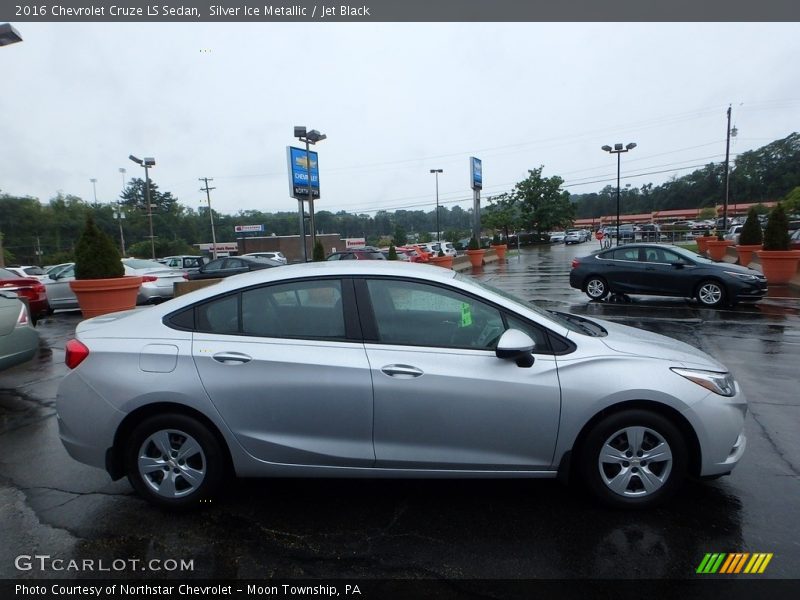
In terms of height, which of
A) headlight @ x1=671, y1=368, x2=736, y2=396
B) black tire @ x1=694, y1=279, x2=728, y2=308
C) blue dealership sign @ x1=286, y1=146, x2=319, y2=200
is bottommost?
black tire @ x1=694, y1=279, x2=728, y2=308

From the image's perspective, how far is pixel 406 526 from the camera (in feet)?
10.4

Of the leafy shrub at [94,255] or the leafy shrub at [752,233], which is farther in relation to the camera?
the leafy shrub at [752,233]

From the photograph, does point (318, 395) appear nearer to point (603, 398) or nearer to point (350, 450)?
point (350, 450)

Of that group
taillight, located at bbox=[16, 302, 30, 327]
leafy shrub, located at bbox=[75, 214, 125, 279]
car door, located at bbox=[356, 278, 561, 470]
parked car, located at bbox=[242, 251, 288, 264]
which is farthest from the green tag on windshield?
parked car, located at bbox=[242, 251, 288, 264]

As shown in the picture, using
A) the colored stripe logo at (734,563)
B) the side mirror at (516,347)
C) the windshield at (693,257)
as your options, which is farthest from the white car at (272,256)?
the colored stripe logo at (734,563)

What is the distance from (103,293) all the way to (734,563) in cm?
1078

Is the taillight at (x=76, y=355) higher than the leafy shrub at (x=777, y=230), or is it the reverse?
the leafy shrub at (x=777, y=230)

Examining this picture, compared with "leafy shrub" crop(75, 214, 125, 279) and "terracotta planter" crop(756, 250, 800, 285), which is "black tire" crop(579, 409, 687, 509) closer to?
"leafy shrub" crop(75, 214, 125, 279)

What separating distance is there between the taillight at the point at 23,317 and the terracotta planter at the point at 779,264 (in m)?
17.9

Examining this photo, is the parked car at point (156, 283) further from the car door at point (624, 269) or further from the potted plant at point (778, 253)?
the potted plant at point (778, 253)

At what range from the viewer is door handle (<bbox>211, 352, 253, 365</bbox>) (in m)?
3.26

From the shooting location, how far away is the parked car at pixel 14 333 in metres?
5.75

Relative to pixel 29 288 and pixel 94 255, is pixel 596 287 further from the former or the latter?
pixel 29 288

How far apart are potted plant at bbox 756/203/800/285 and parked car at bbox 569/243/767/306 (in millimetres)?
4380
